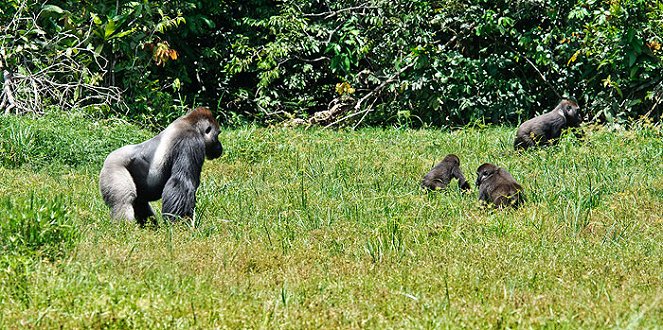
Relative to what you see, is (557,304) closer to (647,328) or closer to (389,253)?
(647,328)

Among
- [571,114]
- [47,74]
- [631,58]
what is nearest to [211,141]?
[571,114]

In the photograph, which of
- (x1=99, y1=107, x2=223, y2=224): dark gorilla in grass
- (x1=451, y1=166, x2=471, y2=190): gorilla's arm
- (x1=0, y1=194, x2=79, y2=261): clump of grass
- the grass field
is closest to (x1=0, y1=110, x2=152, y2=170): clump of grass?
the grass field

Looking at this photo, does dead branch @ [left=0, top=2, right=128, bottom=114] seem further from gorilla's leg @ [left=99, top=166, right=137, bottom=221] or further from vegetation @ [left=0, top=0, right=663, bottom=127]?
gorilla's leg @ [left=99, top=166, right=137, bottom=221]

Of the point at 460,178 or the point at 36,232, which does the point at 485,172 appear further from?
the point at 36,232

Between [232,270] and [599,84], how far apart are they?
8.63 metres

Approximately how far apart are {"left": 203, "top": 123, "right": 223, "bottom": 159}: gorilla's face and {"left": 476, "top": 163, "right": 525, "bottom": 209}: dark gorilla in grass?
6.82 ft

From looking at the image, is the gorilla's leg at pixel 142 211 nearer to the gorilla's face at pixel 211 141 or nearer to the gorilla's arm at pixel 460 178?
the gorilla's face at pixel 211 141

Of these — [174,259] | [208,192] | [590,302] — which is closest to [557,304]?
[590,302]

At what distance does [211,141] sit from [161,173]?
1.67 feet

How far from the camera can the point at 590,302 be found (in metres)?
4.48

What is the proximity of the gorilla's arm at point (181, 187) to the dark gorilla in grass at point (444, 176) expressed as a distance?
2.40 m

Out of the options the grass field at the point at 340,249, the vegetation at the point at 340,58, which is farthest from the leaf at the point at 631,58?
the grass field at the point at 340,249

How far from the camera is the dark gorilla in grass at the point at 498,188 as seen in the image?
732cm

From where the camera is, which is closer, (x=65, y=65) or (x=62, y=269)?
(x=62, y=269)
